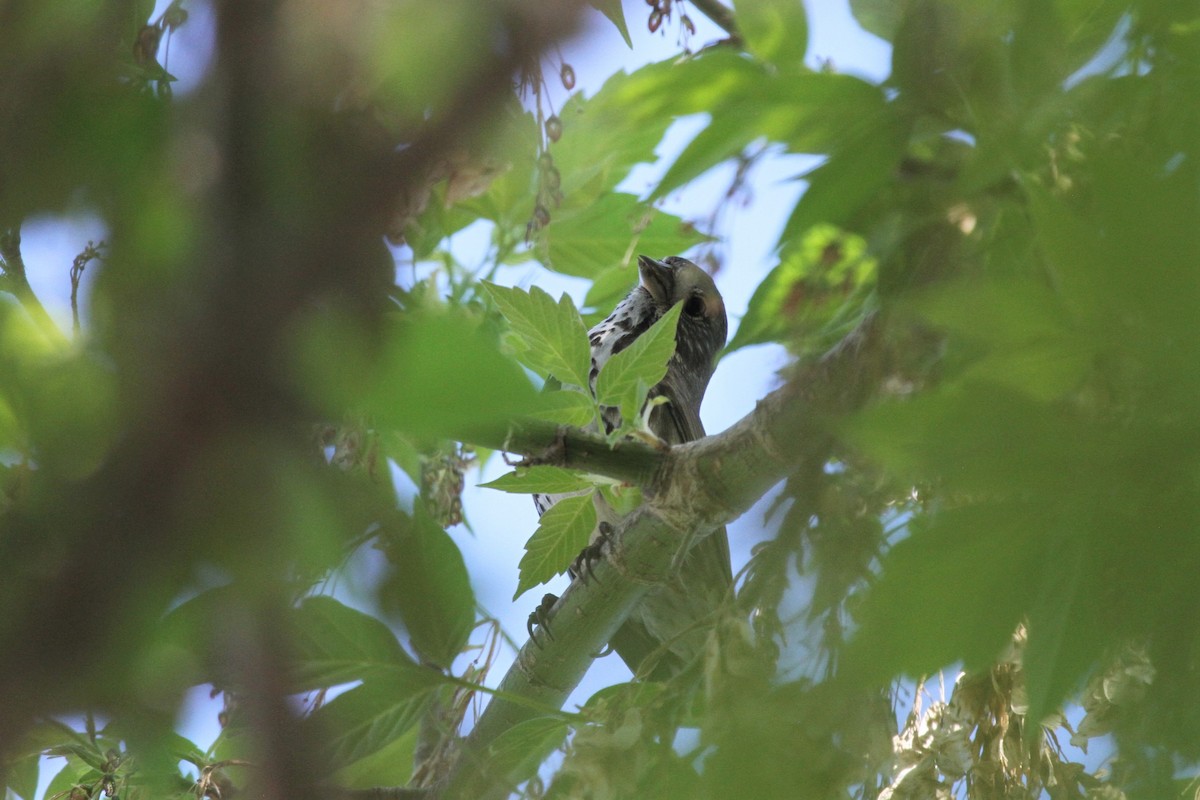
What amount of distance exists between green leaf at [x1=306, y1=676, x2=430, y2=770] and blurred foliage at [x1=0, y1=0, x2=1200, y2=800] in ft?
0.34

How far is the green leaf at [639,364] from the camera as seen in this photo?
119 cm

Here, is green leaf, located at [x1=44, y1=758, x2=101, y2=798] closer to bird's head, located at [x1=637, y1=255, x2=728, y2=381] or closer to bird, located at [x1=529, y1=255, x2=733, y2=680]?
bird, located at [x1=529, y1=255, x2=733, y2=680]

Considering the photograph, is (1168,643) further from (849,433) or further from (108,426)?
(108,426)

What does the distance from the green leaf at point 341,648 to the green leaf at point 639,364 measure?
400 mm

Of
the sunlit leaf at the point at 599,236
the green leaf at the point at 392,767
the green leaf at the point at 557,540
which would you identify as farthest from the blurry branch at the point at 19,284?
the sunlit leaf at the point at 599,236

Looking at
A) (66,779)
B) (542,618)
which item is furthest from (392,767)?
(66,779)

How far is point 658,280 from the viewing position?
3389mm

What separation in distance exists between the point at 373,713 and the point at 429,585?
0.64 meters

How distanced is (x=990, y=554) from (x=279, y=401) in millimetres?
397

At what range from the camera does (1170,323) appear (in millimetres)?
471

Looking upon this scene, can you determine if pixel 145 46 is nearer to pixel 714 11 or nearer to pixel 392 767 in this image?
pixel 714 11

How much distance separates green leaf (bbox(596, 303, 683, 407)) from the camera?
1.19 metres

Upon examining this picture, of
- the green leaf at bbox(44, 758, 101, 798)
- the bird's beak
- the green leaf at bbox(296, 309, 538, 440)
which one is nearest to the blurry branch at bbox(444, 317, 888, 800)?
the green leaf at bbox(296, 309, 538, 440)

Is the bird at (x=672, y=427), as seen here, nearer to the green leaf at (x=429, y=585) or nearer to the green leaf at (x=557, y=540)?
the green leaf at (x=557, y=540)
